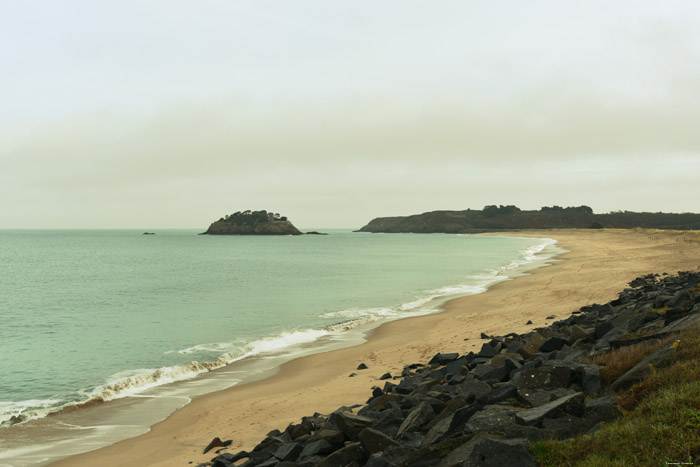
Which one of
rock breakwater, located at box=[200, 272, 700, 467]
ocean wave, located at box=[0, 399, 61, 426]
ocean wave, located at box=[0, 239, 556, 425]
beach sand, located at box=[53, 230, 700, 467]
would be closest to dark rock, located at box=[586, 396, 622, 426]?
rock breakwater, located at box=[200, 272, 700, 467]

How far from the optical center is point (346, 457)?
698 cm

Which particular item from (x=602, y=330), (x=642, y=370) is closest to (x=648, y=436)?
(x=642, y=370)

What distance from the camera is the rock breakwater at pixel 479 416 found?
235 inches

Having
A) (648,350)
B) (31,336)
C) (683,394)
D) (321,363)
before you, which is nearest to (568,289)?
(321,363)

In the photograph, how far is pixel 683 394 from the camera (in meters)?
5.49

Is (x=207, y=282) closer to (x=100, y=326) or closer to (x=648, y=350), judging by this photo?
(x=100, y=326)

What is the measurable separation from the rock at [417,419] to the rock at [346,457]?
798 millimetres

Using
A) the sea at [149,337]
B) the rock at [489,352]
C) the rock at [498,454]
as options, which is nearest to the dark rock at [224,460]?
the sea at [149,337]

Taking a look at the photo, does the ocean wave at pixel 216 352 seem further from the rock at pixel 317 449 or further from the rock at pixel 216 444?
the rock at pixel 317 449

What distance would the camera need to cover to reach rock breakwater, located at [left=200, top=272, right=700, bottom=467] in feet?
19.6

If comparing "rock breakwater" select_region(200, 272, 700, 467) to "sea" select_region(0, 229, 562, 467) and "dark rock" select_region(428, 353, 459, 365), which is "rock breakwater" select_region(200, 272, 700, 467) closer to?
"dark rock" select_region(428, 353, 459, 365)

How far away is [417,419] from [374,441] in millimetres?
1095

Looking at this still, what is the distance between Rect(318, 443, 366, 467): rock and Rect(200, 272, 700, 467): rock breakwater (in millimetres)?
14

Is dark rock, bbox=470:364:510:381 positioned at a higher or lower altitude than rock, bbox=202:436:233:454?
higher
